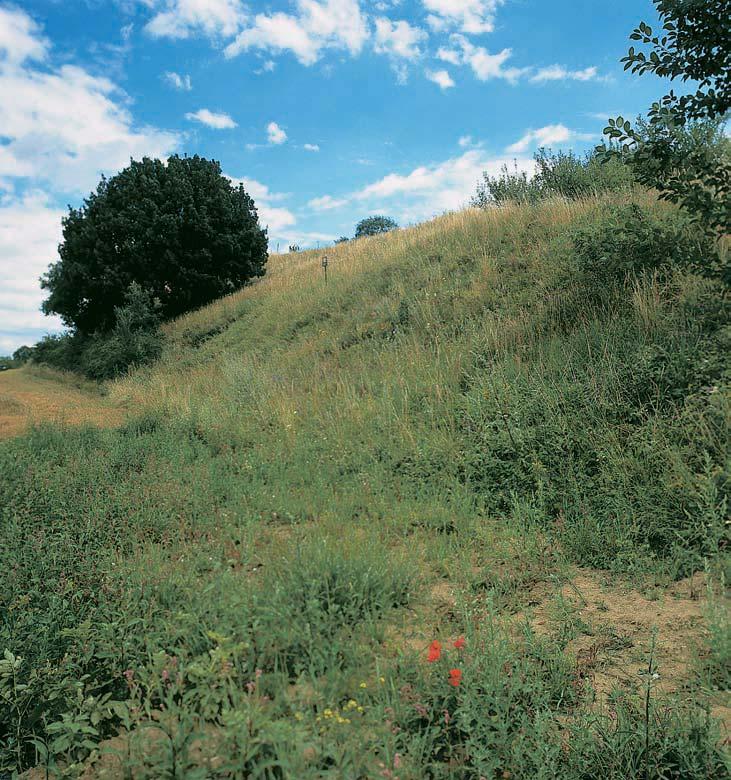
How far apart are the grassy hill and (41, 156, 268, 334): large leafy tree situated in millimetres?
16261

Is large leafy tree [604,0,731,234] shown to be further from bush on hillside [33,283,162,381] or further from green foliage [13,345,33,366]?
green foliage [13,345,33,366]

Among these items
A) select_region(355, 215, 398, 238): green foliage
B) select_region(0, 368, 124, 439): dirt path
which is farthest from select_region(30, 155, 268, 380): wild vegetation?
select_region(355, 215, 398, 238): green foliage

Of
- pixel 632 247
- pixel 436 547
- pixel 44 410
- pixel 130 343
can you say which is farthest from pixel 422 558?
pixel 130 343

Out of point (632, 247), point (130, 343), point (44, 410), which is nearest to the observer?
point (632, 247)

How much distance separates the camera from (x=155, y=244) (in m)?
24.1

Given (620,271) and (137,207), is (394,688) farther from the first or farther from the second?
(137,207)

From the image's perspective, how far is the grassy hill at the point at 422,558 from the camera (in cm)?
254

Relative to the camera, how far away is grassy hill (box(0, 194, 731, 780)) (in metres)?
2.54

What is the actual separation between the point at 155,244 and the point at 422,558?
75.5ft

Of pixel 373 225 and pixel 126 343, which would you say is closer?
pixel 126 343

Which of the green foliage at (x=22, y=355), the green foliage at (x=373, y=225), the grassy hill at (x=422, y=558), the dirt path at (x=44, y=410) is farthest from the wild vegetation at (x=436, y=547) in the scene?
the green foliage at (x=373, y=225)

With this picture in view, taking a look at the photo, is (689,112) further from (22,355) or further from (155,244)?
(22,355)

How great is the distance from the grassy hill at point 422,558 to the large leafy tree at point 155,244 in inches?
640

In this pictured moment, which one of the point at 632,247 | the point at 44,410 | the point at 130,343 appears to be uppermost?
the point at 130,343
